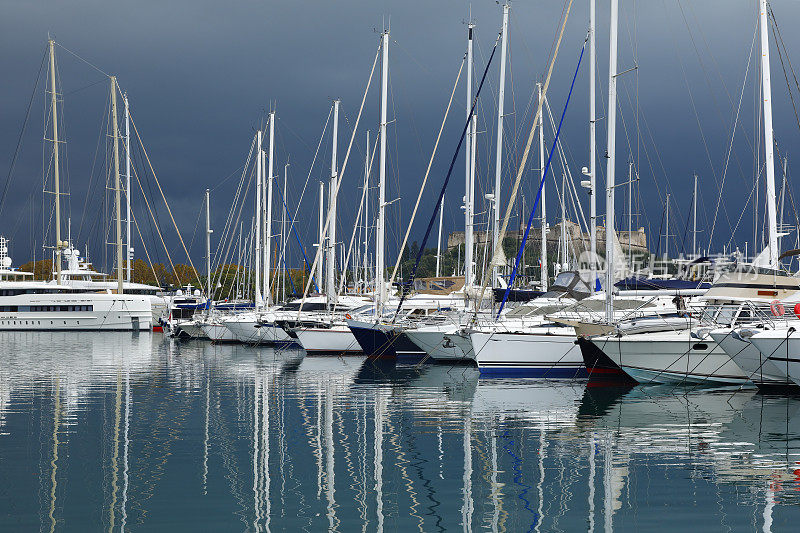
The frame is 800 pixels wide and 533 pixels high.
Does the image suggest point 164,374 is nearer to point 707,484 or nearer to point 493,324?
point 493,324

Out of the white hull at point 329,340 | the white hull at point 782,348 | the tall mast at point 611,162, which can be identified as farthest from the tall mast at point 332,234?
the white hull at point 782,348

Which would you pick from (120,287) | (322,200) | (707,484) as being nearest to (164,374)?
(707,484)

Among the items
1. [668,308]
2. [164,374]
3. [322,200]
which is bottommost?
[164,374]

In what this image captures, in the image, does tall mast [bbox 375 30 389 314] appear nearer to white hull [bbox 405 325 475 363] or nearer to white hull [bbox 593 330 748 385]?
white hull [bbox 405 325 475 363]

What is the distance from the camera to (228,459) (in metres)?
15.2

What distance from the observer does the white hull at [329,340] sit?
40375 mm

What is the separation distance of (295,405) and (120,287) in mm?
54187

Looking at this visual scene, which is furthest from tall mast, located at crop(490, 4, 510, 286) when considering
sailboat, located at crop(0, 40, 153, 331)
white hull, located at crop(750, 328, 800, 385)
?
sailboat, located at crop(0, 40, 153, 331)

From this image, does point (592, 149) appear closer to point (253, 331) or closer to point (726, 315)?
point (726, 315)

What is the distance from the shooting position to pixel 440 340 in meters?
34.1

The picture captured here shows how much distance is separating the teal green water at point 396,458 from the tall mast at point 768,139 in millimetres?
5947

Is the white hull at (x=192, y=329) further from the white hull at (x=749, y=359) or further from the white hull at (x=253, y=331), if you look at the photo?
the white hull at (x=749, y=359)

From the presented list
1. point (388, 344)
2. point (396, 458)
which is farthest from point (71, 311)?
point (396, 458)

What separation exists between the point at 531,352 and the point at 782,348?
8921 mm
